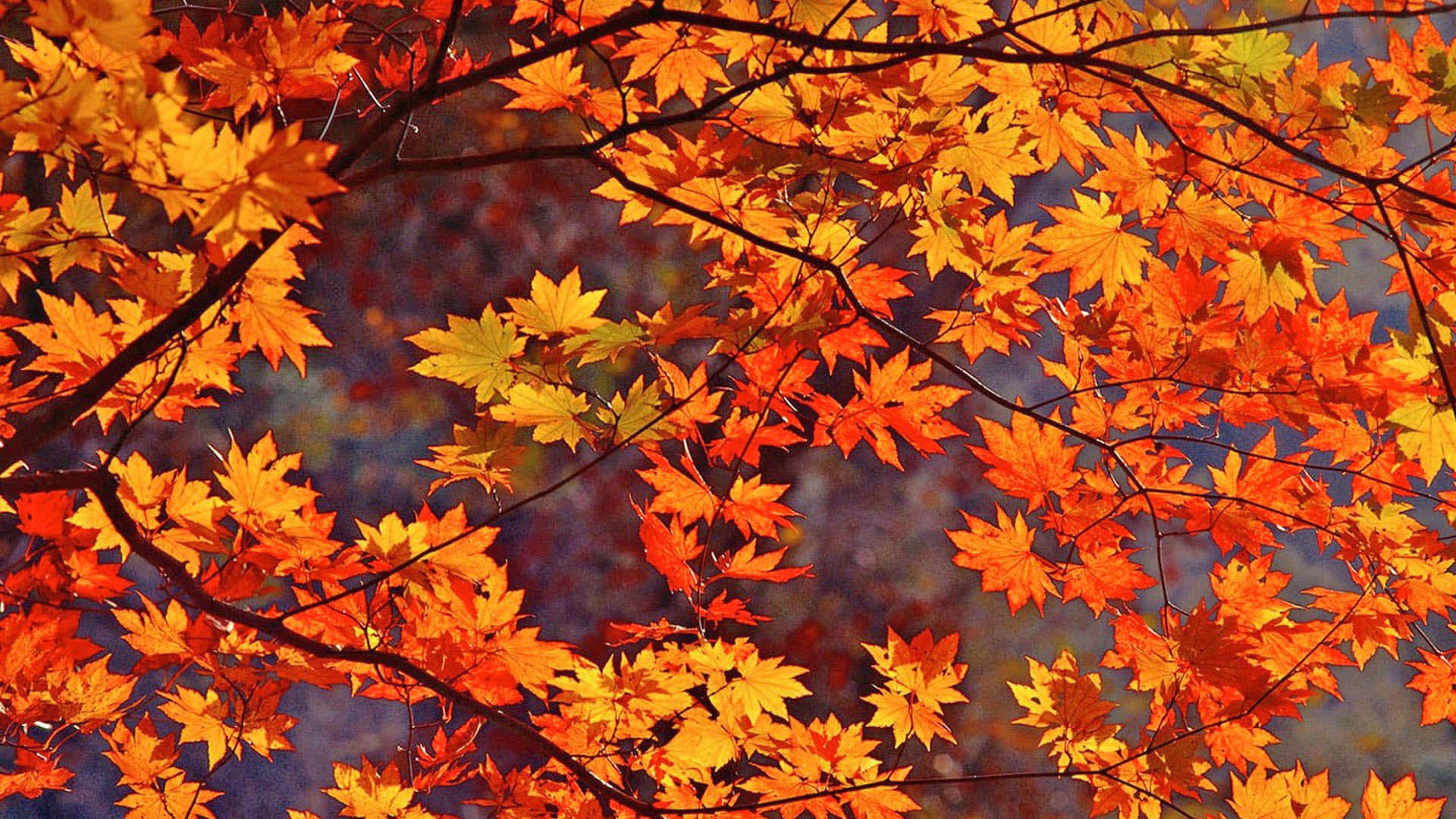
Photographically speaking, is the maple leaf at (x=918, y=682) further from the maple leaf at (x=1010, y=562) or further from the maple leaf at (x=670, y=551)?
the maple leaf at (x=670, y=551)

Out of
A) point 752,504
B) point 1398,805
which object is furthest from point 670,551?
point 1398,805

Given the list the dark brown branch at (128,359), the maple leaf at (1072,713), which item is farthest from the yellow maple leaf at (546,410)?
the maple leaf at (1072,713)

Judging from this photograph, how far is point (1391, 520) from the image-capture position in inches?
60.6

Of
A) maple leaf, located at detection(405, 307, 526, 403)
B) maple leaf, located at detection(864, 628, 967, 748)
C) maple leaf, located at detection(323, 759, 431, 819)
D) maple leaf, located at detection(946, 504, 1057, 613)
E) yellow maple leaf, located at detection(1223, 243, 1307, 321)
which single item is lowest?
maple leaf, located at detection(323, 759, 431, 819)

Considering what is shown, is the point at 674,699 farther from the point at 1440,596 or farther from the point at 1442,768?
the point at 1442,768

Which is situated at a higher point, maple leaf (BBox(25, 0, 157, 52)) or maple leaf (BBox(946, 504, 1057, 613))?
maple leaf (BBox(25, 0, 157, 52))

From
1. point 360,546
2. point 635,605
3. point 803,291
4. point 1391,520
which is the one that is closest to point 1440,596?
point 1391,520

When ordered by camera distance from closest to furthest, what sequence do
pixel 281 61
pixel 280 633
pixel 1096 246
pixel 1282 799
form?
pixel 280 633 < pixel 281 61 < pixel 1282 799 < pixel 1096 246

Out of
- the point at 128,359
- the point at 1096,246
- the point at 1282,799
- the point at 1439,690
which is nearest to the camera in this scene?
the point at 128,359

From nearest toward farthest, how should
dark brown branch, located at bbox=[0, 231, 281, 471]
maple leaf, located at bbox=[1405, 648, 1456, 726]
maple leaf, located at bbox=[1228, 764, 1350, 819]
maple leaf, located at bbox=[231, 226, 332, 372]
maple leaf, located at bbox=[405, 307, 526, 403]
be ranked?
dark brown branch, located at bbox=[0, 231, 281, 471]
maple leaf, located at bbox=[231, 226, 332, 372]
maple leaf, located at bbox=[405, 307, 526, 403]
maple leaf, located at bbox=[1228, 764, 1350, 819]
maple leaf, located at bbox=[1405, 648, 1456, 726]

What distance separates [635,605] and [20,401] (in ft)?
6.74

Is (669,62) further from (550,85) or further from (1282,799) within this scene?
(1282,799)

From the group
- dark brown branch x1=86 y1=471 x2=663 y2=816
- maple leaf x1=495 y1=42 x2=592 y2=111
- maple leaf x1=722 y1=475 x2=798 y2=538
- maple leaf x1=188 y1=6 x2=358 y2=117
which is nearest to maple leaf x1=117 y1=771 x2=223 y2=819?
dark brown branch x1=86 y1=471 x2=663 y2=816

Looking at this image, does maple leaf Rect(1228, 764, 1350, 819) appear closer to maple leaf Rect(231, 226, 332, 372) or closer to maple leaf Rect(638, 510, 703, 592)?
maple leaf Rect(638, 510, 703, 592)
